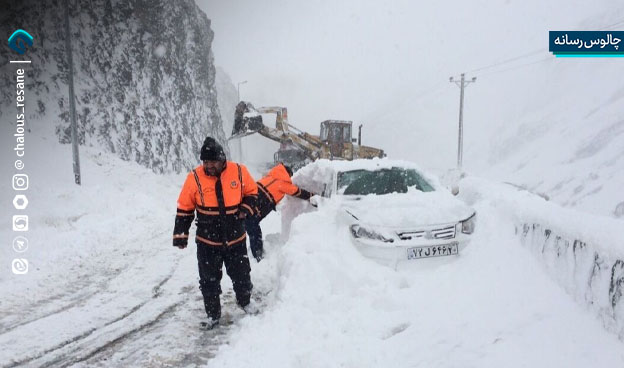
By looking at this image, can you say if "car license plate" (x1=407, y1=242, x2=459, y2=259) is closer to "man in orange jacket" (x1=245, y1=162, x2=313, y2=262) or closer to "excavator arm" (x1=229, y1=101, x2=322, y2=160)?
"man in orange jacket" (x1=245, y1=162, x2=313, y2=262)

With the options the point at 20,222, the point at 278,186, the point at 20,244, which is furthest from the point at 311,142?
the point at 278,186

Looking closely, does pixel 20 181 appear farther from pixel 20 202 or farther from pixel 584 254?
pixel 584 254

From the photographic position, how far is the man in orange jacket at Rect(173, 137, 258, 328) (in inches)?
177

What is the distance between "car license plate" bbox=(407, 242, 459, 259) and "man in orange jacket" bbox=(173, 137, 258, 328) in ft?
5.72

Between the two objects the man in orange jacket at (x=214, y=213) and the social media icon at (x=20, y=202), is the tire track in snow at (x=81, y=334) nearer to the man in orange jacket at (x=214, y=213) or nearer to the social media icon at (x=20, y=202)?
the man in orange jacket at (x=214, y=213)

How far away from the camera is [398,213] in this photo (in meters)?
4.88

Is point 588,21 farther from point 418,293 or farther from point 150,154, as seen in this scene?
point 418,293

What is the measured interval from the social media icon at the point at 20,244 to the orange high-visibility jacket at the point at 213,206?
5378 millimetres

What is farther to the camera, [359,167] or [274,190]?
[359,167]

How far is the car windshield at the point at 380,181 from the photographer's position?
6.04 meters

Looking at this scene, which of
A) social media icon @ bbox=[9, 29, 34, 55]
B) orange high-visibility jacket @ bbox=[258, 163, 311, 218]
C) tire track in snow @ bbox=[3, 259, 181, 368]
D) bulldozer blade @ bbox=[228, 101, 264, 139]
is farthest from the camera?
bulldozer blade @ bbox=[228, 101, 264, 139]

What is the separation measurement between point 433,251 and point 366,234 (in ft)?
2.38

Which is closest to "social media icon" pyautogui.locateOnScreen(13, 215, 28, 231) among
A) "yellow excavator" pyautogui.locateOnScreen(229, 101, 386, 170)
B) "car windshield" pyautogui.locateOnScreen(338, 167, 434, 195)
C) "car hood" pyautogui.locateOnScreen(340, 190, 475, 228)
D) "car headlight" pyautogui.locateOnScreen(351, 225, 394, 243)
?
"car windshield" pyautogui.locateOnScreen(338, 167, 434, 195)

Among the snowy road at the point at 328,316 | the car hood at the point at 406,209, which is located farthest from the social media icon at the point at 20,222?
the car hood at the point at 406,209
